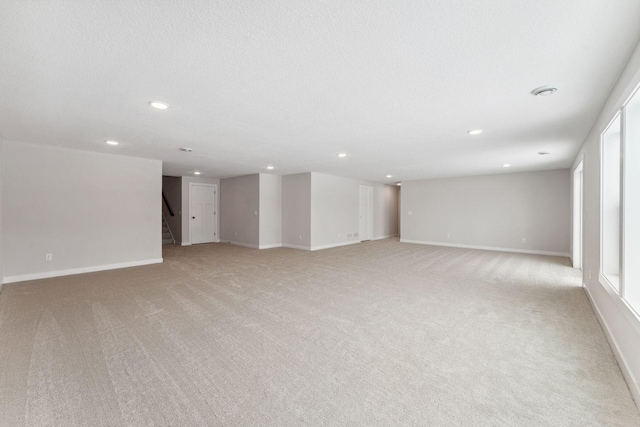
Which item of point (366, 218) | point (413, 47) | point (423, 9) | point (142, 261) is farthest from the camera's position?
point (366, 218)

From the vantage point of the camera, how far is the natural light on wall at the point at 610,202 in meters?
2.92

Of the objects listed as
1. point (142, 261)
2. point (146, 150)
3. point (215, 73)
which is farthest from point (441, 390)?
point (142, 261)

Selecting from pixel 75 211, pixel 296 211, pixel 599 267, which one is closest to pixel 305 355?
pixel 599 267

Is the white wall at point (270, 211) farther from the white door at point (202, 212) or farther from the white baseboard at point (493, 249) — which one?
the white baseboard at point (493, 249)

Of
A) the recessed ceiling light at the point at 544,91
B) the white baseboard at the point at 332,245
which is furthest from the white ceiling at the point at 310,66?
the white baseboard at the point at 332,245

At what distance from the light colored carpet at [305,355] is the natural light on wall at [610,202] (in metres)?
0.67

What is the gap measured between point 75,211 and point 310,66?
5527 mm

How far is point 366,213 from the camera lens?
10203mm

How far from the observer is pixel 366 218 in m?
10.2

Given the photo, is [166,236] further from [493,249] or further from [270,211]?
[493,249]

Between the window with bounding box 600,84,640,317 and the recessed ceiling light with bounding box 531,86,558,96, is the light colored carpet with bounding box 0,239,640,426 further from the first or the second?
the recessed ceiling light with bounding box 531,86,558,96

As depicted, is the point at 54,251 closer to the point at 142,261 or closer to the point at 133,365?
the point at 142,261

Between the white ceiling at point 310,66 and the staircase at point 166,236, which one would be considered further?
the staircase at point 166,236

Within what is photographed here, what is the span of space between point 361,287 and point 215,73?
3.39 m
